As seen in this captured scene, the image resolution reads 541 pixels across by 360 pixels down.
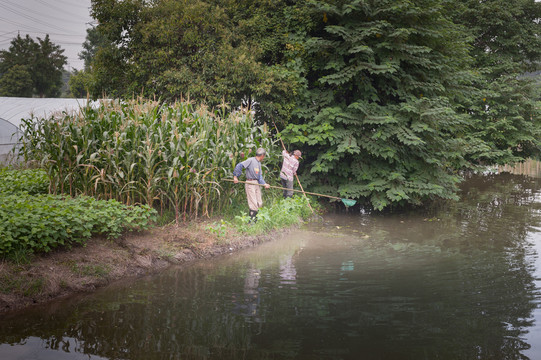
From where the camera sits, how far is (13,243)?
6496mm

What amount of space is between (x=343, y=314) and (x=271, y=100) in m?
9.59

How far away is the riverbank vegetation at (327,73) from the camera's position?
1322cm

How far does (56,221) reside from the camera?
683cm

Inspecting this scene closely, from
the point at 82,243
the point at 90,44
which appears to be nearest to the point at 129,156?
the point at 82,243

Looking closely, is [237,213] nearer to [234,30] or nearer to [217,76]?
[217,76]

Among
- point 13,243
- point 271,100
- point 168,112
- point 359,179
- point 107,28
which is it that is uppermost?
point 107,28

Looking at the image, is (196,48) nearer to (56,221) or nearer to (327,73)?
(327,73)

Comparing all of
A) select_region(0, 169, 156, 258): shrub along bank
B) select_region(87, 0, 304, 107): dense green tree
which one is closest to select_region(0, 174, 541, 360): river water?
select_region(0, 169, 156, 258): shrub along bank

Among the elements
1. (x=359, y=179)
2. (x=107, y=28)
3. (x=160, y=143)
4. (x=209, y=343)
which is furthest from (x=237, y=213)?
(x=107, y=28)

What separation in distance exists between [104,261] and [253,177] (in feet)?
14.4

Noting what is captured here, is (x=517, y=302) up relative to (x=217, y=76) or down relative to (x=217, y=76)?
down

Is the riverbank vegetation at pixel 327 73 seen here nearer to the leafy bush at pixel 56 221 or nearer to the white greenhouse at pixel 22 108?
the leafy bush at pixel 56 221

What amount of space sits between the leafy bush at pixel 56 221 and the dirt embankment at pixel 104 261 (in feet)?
0.76

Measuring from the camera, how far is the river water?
193 inches
